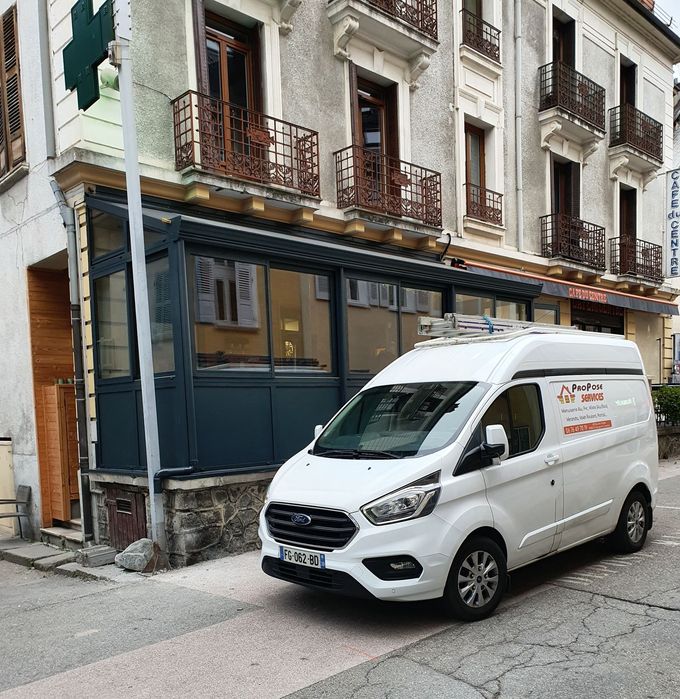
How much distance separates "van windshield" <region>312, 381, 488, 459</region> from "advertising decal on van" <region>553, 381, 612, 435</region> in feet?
3.59

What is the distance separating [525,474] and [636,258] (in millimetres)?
15850

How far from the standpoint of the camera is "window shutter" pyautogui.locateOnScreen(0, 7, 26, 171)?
994 cm

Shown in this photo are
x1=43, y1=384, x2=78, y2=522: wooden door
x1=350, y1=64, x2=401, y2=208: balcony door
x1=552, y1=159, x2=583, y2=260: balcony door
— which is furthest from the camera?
x1=552, y1=159, x2=583, y2=260: balcony door

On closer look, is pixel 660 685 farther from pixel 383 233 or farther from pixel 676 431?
pixel 676 431

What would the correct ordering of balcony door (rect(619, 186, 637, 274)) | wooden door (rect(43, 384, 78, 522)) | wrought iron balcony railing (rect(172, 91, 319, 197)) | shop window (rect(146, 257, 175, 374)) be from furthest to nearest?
balcony door (rect(619, 186, 637, 274)) < wooden door (rect(43, 384, 78, 522)) < wrought iron balcony railing (rect(172, 91, 319, 197)) < shop window (rect(146, 257, 175, 374))

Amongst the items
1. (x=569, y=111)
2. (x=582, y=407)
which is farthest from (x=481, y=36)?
(x=582, y=407)

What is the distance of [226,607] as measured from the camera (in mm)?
5703

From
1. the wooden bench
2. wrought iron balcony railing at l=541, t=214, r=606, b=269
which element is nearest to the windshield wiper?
the wooden bench

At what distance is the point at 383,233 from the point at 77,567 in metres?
7.52

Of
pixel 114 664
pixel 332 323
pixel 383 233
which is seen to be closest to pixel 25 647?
pixel 114 664

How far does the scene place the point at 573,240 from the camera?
16.8 m

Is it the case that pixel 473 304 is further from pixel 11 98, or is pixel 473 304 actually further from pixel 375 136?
pixel 11 98

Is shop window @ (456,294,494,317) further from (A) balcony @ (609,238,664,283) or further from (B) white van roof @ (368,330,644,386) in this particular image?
(A) balcony @ (609,238,664,283)

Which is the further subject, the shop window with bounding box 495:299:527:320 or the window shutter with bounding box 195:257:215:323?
the shop window with bounding box 495:299:527:320
